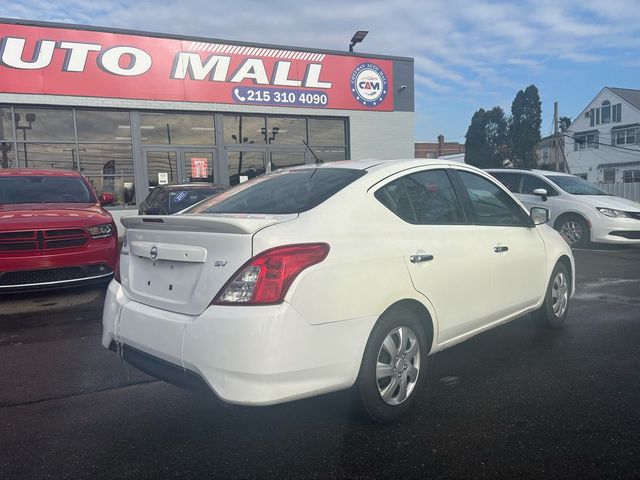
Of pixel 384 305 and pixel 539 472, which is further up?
pixel 384 305

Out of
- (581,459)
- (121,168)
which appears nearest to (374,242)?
(581,459)

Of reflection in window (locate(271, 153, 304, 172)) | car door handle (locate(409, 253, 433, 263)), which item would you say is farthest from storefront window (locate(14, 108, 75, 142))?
car door handle (locate(409, 253, 433, 263))

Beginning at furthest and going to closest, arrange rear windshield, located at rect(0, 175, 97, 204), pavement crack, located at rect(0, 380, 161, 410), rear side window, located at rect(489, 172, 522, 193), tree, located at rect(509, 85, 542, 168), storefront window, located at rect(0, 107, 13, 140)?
1. tree, located at rect(509, 85, 542, 168)
2. storefront window, located at rect(0, 107, 13, 140)
3. rear side window, located at rect(489, 172, 522, 193)
4. rear windshield, located at rect(0, 175, 97, 204)
5. pavement crack, located at rect(0, 380, 161, 410)

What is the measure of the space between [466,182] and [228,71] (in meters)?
12.5

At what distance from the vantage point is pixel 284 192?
134 inches

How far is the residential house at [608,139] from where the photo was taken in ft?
148

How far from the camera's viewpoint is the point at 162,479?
2.48m

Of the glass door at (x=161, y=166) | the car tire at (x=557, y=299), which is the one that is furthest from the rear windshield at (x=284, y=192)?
the glass door at (x=161, y=166)

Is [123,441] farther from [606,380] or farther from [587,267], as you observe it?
[587,267]

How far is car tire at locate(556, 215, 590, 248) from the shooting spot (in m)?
10.3

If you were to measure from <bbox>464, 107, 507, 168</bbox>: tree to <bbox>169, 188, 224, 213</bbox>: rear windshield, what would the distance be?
173ft

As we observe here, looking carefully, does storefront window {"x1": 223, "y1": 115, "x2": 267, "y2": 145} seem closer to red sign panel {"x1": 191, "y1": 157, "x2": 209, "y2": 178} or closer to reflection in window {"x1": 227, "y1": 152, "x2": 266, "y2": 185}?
reflection in window {"x1": 227, "y1": 152, "x2": 266, "y2": 185}

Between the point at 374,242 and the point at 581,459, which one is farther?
the point at 374,242

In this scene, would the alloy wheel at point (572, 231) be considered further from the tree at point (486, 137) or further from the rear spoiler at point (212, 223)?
the tree at point (486, 137)
